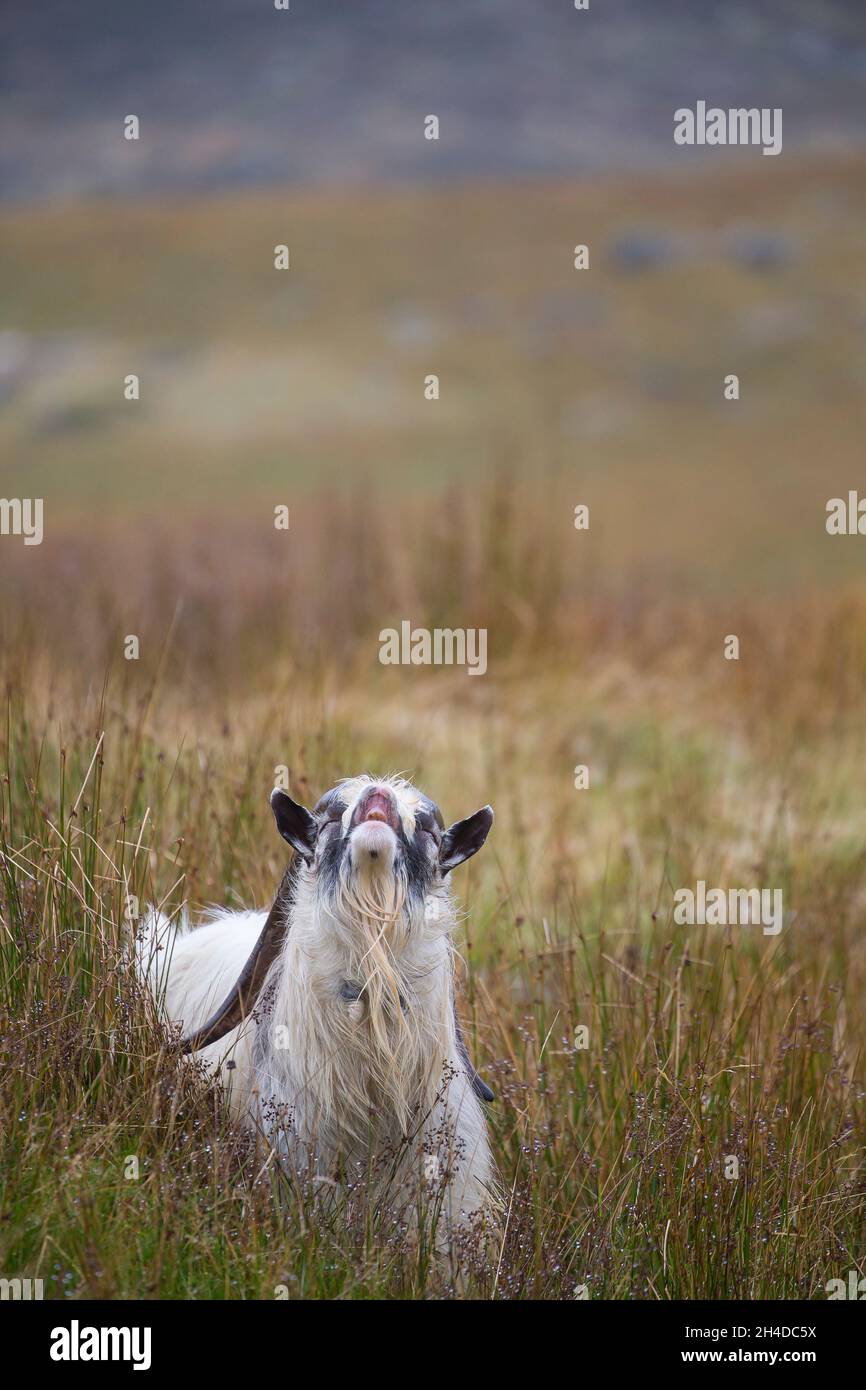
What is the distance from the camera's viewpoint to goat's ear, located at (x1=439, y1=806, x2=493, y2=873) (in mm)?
3332

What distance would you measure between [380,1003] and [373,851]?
1.23 feet

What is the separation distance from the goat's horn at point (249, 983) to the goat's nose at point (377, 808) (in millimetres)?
425

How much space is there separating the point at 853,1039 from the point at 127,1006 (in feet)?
8.61

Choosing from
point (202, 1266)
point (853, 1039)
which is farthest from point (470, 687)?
point (202, 1266)

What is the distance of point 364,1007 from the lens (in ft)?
10.7

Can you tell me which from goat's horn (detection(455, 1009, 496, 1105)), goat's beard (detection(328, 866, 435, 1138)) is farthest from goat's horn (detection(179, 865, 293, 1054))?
goat's horn (detection(455, 1009, 496, 1105))

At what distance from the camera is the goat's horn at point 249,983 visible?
138 inches

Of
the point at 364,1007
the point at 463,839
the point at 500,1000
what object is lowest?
the point at 364,1007

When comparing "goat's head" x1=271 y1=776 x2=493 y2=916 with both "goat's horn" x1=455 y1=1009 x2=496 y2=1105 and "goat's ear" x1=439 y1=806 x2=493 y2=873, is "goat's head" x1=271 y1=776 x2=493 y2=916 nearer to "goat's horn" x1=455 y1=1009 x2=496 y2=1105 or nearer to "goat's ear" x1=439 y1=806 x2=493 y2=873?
"goat's ear" x1=439 y1=806 x2=493 y2=873

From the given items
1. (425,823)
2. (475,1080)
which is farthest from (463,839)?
(475,1080)

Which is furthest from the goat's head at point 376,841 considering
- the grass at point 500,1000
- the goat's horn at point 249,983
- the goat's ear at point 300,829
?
the grass at point 500,1000

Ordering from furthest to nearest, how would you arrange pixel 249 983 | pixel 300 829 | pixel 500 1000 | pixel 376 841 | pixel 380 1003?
pixel 500 1000, pixel 249 983, pixel 300 829, pixel 380 1003, pixel 376 841

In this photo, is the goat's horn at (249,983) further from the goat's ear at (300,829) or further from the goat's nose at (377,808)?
the goat's nose at (377,808)

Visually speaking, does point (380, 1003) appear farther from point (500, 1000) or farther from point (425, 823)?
point (500, 1000)
